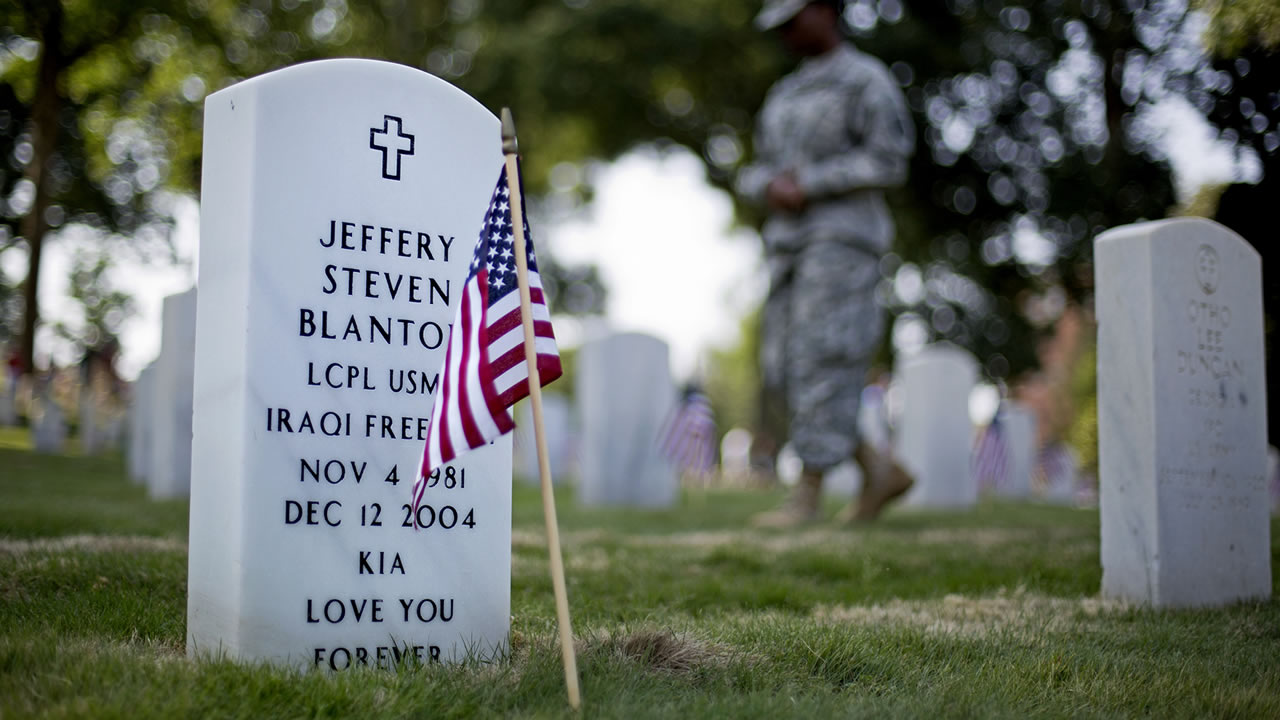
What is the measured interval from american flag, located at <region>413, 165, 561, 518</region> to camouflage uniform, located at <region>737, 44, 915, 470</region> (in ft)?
16.9

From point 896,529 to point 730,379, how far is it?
53734 millimetres

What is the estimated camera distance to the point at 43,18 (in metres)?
8.05

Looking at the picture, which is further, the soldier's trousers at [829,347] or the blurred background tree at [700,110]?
the blurred background tree at [700,110]

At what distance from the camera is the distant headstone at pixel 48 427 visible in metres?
17.6

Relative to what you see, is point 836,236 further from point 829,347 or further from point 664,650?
point 664,650

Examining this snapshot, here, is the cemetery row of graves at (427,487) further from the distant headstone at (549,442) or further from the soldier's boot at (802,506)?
the distant headstone at (549,442)

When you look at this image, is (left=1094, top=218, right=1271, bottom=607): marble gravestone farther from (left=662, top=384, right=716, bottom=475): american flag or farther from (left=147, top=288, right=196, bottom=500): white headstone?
(left=147, top=288, right=196, bottom=500): white headstone

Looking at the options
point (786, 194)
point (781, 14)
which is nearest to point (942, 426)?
point (786, 194)

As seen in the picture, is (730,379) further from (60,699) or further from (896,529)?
(60,699)

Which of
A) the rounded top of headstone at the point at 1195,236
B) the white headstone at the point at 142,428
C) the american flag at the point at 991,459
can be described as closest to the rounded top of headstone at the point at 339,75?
the rounded top of headstone at the point at 1195,236

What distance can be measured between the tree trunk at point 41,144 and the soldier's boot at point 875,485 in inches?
259

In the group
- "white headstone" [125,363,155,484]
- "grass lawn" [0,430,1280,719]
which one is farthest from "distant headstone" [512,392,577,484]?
"grass lawn" [0,430,1280,719]

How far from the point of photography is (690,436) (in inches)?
450

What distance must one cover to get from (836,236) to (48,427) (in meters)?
14.7
